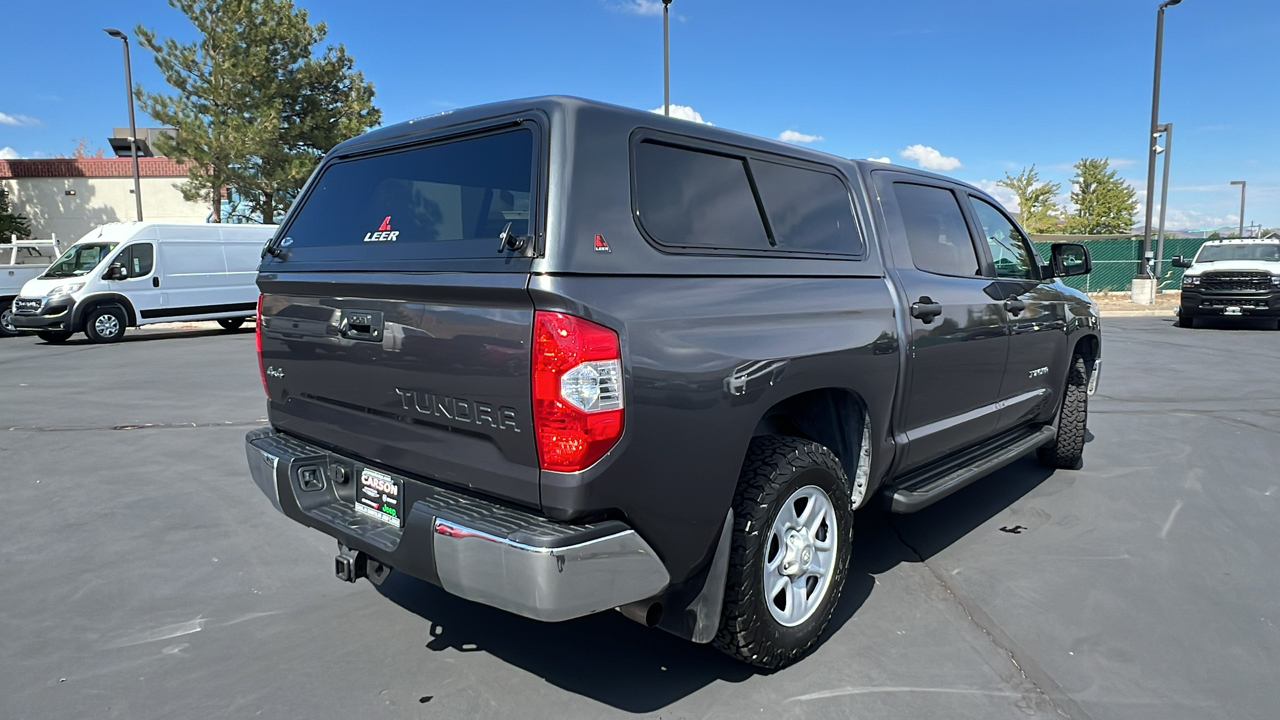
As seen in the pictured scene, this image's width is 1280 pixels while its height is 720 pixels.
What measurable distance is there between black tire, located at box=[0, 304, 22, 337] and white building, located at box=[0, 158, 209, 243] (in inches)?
600

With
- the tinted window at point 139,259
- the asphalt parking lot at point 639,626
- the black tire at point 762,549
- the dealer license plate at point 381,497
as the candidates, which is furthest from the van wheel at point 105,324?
the black tire at point 762,549

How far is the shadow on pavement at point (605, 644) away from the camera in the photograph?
2.99 m

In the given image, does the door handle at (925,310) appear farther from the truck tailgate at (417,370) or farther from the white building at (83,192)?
the white building at (83,192)

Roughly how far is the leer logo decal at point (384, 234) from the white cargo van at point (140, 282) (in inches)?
593

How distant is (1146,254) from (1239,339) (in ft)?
29.2

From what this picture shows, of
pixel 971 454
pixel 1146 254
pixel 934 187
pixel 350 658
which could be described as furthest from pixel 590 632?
pixel 1146 254

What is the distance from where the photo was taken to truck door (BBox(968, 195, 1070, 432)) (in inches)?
186

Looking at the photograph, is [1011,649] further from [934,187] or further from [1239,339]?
[1239,339]

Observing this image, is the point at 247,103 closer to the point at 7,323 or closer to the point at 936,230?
the point at 7,323

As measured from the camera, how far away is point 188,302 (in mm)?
16734

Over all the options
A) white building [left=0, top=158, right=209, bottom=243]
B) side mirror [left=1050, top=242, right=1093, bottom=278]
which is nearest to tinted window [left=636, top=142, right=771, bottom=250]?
side mirror [left=1050, top=242, right=1093, bottom=278]

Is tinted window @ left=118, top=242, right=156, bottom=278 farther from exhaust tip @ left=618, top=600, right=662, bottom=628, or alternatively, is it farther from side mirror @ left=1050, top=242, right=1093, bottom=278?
exhaust tip @ left=618, top=600, right=662, bottom=628

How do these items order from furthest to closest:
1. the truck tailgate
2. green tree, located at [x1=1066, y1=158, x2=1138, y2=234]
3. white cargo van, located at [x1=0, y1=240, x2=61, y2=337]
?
green tree, located at [x1=1066, y1=158, x2=1138, y2=234]
white cargo van, located at [x1=0, y1=240, x2=61, y2=337]
the truck tailgate

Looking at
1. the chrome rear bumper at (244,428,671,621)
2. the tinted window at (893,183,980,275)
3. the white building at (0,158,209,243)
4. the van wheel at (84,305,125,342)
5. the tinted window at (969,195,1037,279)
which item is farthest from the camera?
the white building at (0,158,209,243)
